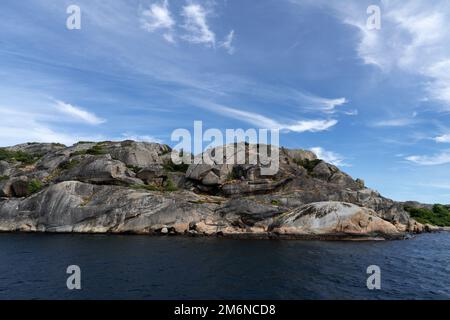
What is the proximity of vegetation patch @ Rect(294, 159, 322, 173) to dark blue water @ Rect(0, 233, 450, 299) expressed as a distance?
4398cm

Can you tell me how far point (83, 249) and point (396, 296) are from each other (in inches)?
1586

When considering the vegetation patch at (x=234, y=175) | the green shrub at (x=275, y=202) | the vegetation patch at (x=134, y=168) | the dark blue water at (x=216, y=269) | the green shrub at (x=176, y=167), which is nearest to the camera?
the dark blue water at (x=216, y=269)

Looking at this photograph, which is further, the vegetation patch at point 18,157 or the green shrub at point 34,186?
the vegetation patch at point 18,157

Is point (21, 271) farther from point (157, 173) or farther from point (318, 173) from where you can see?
point (318, 173)

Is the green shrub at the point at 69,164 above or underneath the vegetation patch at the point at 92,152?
underneath

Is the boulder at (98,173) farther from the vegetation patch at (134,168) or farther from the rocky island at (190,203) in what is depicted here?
the vegetation patch at (134,168)

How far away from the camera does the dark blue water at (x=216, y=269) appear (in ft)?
95.9

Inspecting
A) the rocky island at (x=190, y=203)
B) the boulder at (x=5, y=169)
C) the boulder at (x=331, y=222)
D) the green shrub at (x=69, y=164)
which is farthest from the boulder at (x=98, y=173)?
the boulder at (x=331, y=222)

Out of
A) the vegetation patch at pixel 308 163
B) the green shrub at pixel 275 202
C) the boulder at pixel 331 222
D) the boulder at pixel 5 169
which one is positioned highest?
the vegetation patch at pixel 308 163

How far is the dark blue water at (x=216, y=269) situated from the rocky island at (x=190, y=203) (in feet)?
29.5

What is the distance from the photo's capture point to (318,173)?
96.6 metres

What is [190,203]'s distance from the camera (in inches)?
2798

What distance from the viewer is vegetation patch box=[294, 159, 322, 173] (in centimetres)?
10106
